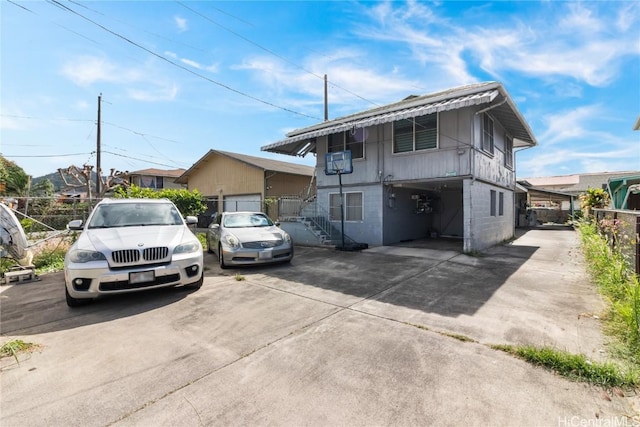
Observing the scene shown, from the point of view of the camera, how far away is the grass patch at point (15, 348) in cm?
292

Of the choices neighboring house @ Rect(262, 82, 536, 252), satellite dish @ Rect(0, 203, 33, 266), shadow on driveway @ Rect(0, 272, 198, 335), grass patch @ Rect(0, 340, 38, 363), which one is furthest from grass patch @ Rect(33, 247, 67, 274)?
neighboring house @ Rect(262, 82, 536, 252)

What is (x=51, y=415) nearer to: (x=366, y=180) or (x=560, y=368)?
(x=560, y=368)

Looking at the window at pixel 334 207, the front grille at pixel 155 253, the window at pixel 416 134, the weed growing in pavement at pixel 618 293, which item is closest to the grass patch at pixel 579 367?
the weed growing in pavement at pixel 618 293

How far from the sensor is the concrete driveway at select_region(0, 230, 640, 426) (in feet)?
6.74

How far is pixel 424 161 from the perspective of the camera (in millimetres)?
9492

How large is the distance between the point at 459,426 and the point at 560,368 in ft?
4.42

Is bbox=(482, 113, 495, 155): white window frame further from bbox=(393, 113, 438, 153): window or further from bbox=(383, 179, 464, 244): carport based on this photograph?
bbox=(393, 113, 438, 153): window

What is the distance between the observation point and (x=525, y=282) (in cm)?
551

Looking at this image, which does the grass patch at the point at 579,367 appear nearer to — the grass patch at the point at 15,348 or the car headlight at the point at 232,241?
the grass patch at the point at 15,348

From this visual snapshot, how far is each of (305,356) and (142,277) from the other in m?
2.75

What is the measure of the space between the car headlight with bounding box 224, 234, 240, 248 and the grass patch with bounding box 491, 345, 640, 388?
5.48 m

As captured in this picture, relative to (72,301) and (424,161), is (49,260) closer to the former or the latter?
(72,301)

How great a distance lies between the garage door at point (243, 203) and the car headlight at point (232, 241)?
8.66 m

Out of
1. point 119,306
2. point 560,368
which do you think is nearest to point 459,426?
point 560,368
